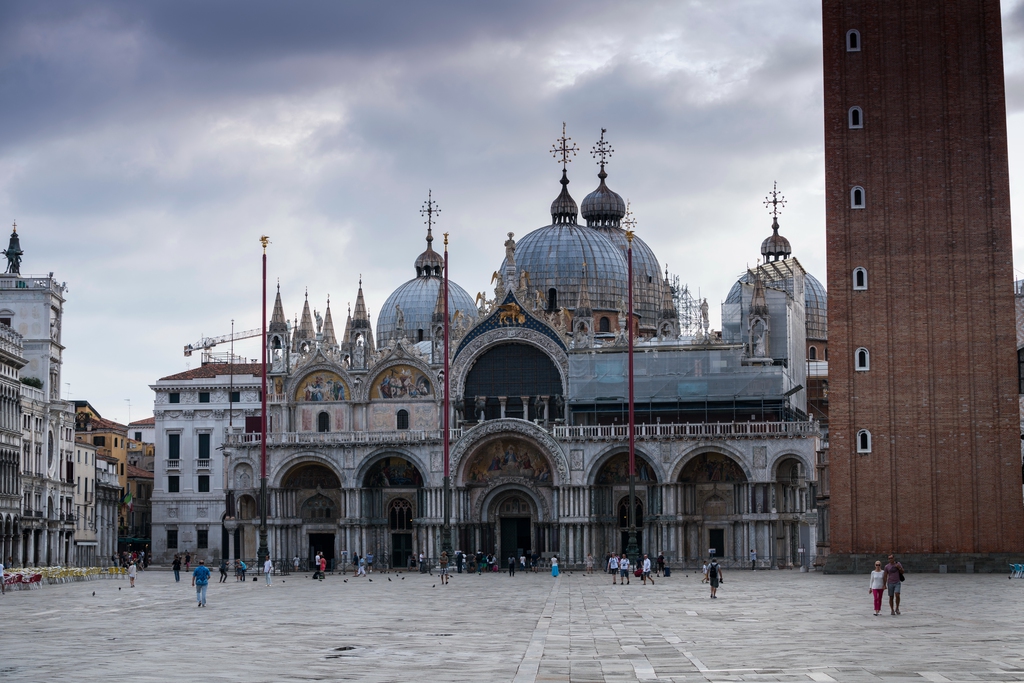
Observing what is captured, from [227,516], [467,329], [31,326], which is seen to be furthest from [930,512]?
[31,326]

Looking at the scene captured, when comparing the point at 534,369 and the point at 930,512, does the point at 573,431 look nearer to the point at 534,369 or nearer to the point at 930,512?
the point at 534,369

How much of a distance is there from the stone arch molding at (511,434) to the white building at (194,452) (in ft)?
84.1

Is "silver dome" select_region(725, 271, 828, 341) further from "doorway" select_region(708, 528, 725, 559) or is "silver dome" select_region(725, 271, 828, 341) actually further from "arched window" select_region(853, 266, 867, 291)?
"arched window" select_region(853, 266, 867, 291)

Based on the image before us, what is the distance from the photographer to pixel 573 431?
77.1m

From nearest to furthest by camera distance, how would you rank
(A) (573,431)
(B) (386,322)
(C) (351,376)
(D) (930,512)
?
(D) (930,512) < (A) (573,431) < (C) (351,376) < (B) (386,322)

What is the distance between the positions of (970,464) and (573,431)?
77.3ft

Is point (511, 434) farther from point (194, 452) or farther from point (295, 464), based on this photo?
point (194, 452)

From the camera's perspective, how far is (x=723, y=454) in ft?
245

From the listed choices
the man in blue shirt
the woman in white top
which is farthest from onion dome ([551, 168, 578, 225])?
the woman in white top

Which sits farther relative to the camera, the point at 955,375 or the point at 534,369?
the point at 534,369

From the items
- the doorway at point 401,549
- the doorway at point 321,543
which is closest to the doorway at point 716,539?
the doorway at point 401,549

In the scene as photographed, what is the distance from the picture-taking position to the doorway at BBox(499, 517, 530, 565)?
265 ft

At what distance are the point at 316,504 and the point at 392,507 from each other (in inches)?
172

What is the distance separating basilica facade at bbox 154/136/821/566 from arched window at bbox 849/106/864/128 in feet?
58.5
